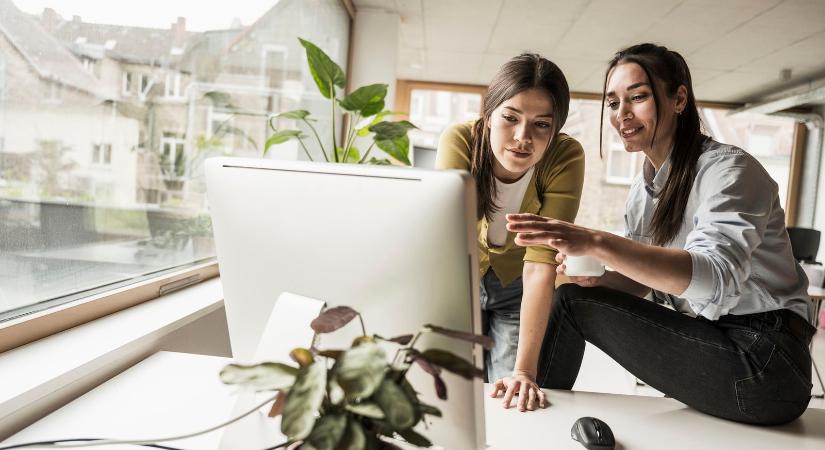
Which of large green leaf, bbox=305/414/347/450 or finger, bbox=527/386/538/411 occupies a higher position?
large green leaf, bbox=305/414/347/450

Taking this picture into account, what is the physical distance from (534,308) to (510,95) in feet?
1.85

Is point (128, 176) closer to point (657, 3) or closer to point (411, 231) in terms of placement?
point (411, 231)

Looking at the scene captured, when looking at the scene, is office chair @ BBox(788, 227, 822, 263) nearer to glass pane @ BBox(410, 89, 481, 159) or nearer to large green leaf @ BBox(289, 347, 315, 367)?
glass pane @ BBox(410, 89, 481, 159)

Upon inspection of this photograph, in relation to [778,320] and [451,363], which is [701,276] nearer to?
[778,320]

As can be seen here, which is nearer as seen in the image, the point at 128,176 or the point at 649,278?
the point at 649,278

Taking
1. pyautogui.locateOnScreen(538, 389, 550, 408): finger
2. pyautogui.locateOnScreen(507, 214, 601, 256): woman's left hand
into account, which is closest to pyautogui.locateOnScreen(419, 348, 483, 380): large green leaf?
pyautogui.locateOnScreen(507, 214, 601, 256): woman's left hand

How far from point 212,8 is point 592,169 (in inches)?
340

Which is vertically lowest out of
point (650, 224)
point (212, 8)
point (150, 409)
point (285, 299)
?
point (150, 409)

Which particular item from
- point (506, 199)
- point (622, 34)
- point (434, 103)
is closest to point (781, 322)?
point (506, 199)

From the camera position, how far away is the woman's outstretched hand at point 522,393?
103 centimetres

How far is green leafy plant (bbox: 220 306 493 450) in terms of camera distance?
48 cm

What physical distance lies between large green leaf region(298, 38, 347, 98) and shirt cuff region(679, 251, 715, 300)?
5.18 ft

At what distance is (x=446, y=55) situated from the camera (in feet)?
20.3

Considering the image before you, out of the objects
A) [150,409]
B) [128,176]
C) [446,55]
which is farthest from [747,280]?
[446,55]
